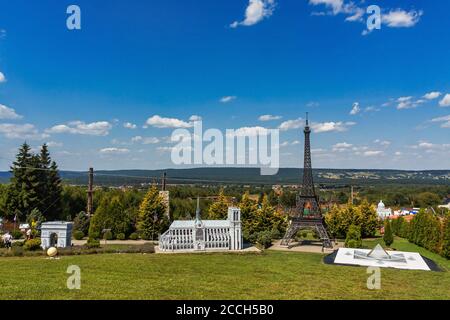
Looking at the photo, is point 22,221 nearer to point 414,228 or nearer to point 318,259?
point 318,259

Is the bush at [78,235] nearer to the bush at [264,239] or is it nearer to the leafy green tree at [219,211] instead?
the leafy green tree at [219,211]

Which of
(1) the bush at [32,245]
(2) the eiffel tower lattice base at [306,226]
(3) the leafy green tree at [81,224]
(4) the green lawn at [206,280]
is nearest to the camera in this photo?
(4) the green lawn at [206,280]

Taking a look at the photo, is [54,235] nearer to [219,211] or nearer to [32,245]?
[32,245]

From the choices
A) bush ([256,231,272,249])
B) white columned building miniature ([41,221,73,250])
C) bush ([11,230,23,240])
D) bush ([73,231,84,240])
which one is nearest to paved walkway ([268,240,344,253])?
bush ([256,231,272,249])

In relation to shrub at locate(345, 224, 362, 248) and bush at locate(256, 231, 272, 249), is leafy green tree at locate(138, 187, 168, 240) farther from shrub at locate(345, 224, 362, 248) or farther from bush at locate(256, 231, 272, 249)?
shrub at locate(345, 224, 362, 248)

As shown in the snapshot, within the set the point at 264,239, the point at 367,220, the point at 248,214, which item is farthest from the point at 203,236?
the point at 367,220

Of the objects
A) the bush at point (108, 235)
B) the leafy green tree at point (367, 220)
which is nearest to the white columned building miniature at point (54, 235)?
the bush at point (108, 235)
